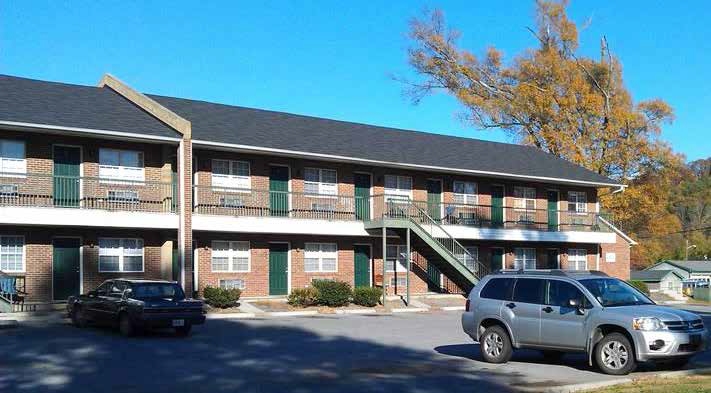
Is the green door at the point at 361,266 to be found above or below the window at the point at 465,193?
A: below

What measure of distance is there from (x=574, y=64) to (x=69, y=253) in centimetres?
3829

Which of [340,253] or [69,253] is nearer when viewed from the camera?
[69,253]

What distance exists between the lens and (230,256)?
30797 mm

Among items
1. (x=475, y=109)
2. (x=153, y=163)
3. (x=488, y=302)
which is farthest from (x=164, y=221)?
(x=475, y=109)

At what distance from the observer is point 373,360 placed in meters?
16.0

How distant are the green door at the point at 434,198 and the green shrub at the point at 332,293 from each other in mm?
7157

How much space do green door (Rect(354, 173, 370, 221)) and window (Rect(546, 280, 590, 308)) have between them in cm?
1849

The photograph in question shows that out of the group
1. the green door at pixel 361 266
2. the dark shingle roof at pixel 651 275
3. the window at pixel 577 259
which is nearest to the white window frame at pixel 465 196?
the green door at pixel 361 266

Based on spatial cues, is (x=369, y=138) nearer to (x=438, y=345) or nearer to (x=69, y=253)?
(x=69, y=253)

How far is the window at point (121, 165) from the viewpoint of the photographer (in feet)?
91.6

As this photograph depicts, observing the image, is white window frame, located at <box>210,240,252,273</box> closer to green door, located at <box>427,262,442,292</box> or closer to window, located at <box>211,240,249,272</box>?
window, located at <box>211,240,249,272</box>

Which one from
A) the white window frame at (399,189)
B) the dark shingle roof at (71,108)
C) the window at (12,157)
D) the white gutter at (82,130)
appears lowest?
the white window frame at (399,189)

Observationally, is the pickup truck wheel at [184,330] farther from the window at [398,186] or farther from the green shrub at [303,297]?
the window at [398,186]

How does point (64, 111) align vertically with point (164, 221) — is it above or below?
above
